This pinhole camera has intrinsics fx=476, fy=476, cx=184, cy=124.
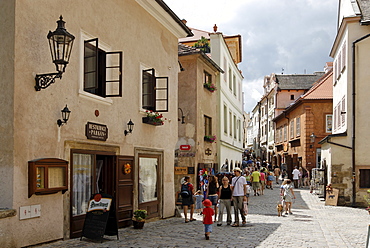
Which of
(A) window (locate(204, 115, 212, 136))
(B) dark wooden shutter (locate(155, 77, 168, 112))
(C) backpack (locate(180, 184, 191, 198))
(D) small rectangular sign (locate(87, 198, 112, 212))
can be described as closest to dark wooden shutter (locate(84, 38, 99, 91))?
(D) small rectangular sign (locate(87, 198, 112, 212))

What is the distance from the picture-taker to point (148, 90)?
15234 millimetres

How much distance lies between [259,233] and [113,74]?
19.2 ft

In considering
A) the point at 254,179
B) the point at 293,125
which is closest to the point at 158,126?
the point at 254,179

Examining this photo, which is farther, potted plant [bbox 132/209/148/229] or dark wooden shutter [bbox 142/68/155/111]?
dark wooden shutter [bbox 142/68/155/111]

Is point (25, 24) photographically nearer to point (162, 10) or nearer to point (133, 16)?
point (133, 16)

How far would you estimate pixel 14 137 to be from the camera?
8602 mm

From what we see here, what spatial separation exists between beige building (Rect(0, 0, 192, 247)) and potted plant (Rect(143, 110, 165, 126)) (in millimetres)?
70

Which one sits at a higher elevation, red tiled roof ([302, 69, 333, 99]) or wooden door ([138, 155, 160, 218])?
red tiled roof ([302, 69, 333, 99])

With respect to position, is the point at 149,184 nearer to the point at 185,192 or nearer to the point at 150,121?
the point at 185,192

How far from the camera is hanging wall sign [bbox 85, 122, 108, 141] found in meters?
11.1

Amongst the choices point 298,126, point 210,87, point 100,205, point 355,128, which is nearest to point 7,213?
point 100,205

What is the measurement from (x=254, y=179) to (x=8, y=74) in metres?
21.9

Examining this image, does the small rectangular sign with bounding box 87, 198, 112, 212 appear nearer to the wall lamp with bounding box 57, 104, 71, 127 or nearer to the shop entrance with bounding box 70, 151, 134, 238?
the shop entrance with bounding box 70, 151, 134, 238

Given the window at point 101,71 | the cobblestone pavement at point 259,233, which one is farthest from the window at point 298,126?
the window at point 101,71
